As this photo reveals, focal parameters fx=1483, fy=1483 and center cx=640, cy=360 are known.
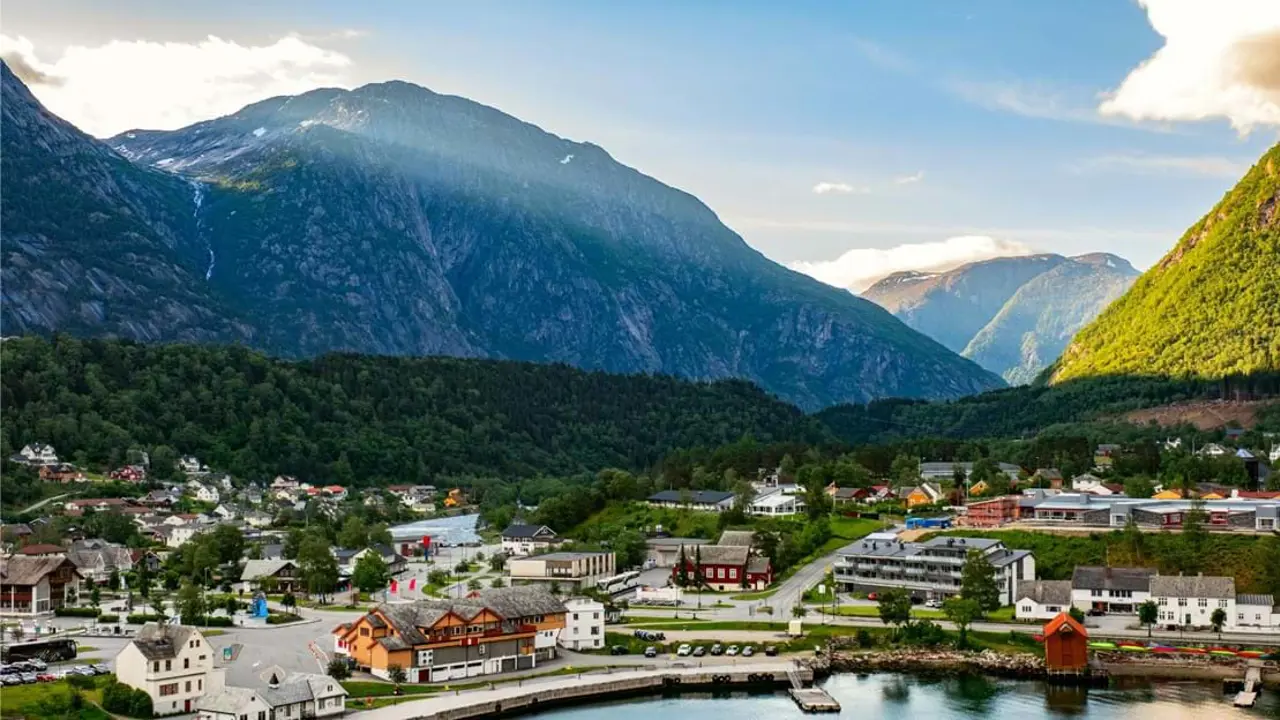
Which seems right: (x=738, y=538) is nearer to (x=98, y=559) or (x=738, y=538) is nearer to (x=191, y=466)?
(x=98, y=559)

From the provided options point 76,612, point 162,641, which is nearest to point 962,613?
point 162,641

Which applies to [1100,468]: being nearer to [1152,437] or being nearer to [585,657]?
[1152,437]

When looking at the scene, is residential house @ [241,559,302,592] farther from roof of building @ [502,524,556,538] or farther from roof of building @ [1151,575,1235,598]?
roof of building @ [1151,575,1235,598]

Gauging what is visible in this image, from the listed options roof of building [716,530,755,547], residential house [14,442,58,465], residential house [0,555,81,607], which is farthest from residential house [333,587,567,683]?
residential house [14,442,58,465]

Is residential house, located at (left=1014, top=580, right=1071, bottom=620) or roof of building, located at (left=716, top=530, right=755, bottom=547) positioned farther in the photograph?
roof of building, located at (left=716, top=530, right=755, bottom=547)

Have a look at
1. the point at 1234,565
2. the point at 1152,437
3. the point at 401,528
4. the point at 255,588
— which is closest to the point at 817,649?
the point at 1234,565

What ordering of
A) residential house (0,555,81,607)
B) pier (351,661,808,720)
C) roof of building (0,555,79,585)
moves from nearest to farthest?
pier (351,661,808,720), residential house (0,555,81,607), roof of building (0,555,79,585)
